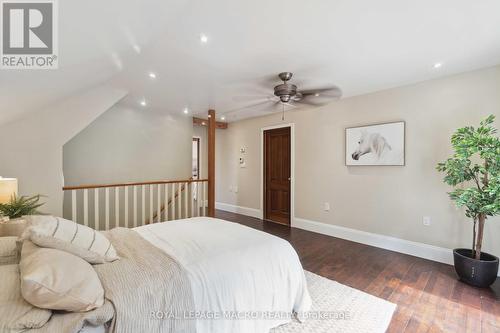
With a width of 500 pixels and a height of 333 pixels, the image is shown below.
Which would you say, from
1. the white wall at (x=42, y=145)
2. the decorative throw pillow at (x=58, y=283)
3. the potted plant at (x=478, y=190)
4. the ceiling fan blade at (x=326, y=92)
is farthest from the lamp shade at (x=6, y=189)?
the potted plant at (x=478, y=190)

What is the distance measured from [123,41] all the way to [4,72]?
→ 0.83 meters

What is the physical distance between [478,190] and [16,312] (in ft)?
11.7

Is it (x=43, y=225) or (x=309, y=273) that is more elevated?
(x=43, y=225)

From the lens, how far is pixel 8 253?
1.39 meters

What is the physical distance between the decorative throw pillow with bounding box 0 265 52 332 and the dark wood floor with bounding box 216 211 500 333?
2.23 m

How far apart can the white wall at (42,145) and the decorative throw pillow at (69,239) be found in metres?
1.74

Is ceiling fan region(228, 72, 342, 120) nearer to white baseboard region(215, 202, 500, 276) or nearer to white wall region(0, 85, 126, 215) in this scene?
white baseboard region(215, 202, 500, 276)

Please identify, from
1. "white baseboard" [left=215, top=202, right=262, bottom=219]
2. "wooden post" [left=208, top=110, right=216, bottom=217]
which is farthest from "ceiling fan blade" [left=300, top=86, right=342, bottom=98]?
"white baseboard" [left=215, top=202, right=262, bottom=219]

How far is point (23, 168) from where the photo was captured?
8.69 feet

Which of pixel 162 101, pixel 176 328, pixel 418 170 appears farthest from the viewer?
pixel 162 101

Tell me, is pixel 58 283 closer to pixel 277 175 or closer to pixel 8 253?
pixel 8 253

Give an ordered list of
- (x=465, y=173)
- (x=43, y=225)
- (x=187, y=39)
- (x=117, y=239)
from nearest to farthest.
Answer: (x=43, y=225) < (x=117, y=239) < (x=187, y=39) < (x=465, y=173)

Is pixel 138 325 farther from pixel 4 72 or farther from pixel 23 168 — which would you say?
pixel 23 168

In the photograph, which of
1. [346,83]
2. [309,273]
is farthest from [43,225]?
[346,83]
